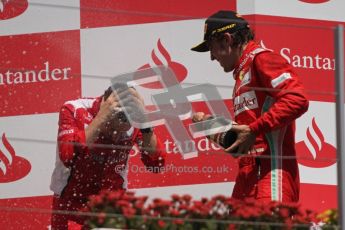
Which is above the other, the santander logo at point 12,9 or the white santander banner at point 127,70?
the santander logo at point 12,9

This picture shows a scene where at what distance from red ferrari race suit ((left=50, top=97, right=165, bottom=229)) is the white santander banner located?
83 cm

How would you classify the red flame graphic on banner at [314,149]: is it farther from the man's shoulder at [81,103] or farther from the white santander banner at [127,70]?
the man's shoulder at [81,103]

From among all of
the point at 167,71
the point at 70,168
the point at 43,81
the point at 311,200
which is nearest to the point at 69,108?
the point at 70,168

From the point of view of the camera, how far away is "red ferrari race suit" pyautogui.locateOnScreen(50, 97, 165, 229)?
4.98 meters

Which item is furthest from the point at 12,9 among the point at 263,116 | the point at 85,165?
the point at 263,116

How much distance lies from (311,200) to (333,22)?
37.9 inches

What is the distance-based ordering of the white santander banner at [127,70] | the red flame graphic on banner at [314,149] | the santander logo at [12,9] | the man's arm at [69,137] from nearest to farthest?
the man's arm at [69,137]
the white santander banner at [127,70]
the santander logo at [12,9]
the red flame graphic on banner at [314,149]

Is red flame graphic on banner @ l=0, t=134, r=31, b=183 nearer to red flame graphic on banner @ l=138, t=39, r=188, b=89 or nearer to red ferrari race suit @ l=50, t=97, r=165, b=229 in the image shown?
red flame graphic on banner @ l=138, t=39, r=188, b=89

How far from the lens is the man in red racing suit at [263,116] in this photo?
449 centimetres

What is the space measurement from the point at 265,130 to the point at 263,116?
52mm

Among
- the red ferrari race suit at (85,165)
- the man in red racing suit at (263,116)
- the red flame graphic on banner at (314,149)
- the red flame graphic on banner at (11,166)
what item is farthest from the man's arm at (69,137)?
the red flame graphic on banner at (314,149)

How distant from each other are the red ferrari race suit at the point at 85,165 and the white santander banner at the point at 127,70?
2.71 ft

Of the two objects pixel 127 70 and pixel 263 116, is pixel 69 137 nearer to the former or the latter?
pixel 263 116

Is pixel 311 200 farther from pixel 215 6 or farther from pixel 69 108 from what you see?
pixel 69 108
